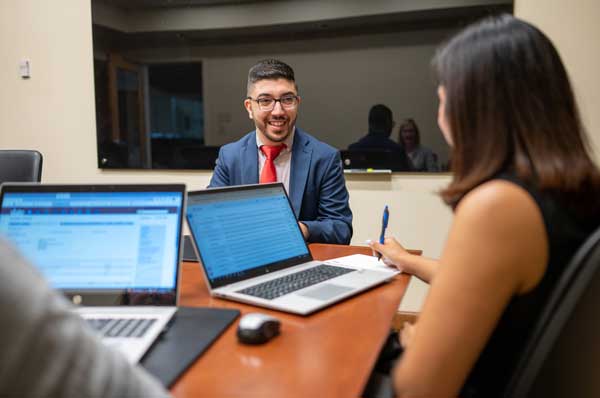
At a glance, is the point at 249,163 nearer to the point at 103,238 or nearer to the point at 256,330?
the point at 103,238

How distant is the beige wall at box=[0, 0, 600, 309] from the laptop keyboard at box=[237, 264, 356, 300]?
161 cm

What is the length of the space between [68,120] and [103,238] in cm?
269

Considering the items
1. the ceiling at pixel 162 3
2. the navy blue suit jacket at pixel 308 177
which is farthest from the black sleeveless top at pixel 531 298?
the ceiling at pixel 162 3

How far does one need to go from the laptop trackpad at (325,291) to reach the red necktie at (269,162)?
912mm

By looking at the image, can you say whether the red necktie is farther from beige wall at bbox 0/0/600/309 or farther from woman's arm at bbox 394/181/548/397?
woman's arm at bbox 394/181/548/397

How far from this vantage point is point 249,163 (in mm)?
2131

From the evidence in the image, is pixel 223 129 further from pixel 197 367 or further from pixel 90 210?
pixel 197 367

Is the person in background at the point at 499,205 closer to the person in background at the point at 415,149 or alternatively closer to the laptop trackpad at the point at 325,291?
the laptop trackpad at the point at 325,291

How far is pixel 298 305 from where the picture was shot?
1095 millimetres

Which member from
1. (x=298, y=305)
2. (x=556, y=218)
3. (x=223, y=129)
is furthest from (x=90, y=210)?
(x=223, y=129)

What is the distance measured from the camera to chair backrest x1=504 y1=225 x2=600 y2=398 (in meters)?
0.70

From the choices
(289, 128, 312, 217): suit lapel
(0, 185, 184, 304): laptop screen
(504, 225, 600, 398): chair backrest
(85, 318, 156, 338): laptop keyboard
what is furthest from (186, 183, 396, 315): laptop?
(289, 128, 312, 217): suit lapel

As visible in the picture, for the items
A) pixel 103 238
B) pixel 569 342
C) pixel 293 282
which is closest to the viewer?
pixel 569 342

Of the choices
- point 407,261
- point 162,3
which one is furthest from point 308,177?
point 162,3
